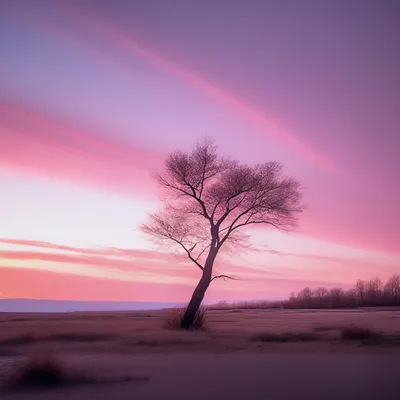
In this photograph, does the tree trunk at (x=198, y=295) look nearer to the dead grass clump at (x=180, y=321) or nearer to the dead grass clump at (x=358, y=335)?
the dead grass clump at (x=180, y=321)

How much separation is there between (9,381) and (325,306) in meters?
52.8

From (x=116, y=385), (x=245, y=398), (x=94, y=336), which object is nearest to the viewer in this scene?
(x=245, y=398)

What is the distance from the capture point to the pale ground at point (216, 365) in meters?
9.55

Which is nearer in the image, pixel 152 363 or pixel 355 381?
pixel 355 381

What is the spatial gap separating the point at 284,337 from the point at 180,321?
7728 millimetres

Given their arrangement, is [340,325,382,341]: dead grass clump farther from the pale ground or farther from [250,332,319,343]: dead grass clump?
[250,332,319,343]: dead grass clump

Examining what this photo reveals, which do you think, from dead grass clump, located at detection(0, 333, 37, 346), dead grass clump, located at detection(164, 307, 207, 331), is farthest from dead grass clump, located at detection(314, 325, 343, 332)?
dead grass clump, located at detection(0, 333, 37, 346)

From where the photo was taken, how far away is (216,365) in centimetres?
1326

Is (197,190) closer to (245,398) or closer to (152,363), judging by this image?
(152,363)

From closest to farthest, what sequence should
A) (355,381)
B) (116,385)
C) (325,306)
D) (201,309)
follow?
(116,385) → (355,381) → (201,309) → (325,306)

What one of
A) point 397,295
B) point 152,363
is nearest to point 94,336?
point 152,363

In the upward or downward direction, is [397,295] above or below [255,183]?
below

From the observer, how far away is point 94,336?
73.8 ft

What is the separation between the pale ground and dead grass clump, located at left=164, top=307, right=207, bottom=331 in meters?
3.56
